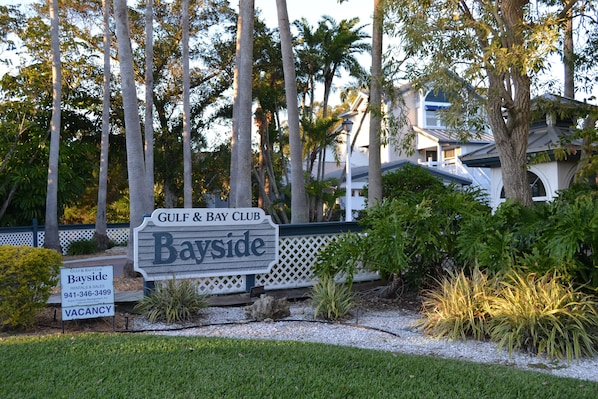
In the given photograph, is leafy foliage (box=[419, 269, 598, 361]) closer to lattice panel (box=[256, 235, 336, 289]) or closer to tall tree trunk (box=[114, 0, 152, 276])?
lattice panel (box=[256, 235, 336, 289])

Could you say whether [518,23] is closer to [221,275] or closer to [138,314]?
[221,275]

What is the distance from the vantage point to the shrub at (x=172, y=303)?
28.3 feet

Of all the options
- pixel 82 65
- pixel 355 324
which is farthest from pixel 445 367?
pixel 82 65

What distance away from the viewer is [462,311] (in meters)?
7.78

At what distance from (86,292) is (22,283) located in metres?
0.78

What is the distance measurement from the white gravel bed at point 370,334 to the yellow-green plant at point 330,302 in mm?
156

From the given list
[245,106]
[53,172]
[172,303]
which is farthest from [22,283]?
[53,172]

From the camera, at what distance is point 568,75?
51.9 feet

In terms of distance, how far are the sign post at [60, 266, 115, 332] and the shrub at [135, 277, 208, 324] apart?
90 centimetres

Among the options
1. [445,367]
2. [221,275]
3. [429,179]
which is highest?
[429,179]

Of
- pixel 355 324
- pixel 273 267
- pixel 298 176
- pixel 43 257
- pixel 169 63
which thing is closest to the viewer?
pixel 43 257

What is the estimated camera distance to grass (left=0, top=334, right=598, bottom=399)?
17.1 feet

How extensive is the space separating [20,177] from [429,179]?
15.8 metres

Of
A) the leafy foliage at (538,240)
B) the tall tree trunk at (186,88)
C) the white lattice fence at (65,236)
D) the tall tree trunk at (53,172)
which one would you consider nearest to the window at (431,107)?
the tall tree trunk at (186,88)
